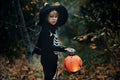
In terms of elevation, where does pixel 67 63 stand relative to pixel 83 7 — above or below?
below

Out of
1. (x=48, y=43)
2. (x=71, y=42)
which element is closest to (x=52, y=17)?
(x=48, y=43)

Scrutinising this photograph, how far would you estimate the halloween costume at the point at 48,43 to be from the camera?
6.13 metres

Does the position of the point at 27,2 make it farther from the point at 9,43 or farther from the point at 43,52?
the point at 43,52

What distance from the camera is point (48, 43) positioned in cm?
612

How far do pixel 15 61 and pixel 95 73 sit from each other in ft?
9.37

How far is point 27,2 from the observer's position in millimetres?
10062

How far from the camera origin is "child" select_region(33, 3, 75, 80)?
20.1 feet

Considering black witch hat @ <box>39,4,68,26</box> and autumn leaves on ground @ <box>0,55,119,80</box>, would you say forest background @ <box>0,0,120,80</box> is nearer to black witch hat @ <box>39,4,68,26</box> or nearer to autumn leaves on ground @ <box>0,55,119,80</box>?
autumn leaves on ground @ <box>0,55,119,80</box>

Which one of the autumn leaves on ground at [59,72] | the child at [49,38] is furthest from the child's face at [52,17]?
the autumn leaves on ground at [59,72]

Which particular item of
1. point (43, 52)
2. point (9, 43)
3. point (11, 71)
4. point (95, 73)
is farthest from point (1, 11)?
point (43, 52)

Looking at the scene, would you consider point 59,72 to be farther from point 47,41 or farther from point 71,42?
point 71,42

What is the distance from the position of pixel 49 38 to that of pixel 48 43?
0.10 metres

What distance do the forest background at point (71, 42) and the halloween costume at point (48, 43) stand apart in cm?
229

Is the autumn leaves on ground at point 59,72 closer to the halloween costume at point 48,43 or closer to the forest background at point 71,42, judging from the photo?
the forest background at point 71,42
